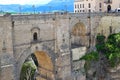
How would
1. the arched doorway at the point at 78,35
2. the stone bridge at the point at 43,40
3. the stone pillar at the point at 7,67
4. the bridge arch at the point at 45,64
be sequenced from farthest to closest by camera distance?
the arched doorway at the point at 78,35
the bridge arch at the point at 45,64
the stone bridge at the point at 43,40
the stone pillar at the point at 7,67

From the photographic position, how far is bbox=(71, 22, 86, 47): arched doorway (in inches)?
1272

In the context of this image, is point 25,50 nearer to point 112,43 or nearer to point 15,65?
point 15,65

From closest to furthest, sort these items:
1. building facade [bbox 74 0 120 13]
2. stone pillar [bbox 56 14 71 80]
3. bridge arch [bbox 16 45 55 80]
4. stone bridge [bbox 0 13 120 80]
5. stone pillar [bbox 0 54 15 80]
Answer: stone pillar [bbox 0 54 15 80] < stone bridge [bbox 0 13 120 80] < bridge arch [bbox 16 45 55 80] < stone pillar [bbox 56 14 71 80] < building facade [bbox 74 0 120 13]

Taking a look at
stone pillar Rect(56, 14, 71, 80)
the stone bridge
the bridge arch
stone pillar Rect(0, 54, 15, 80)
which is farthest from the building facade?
stone pillar Rect(0, 54, 15, 80)

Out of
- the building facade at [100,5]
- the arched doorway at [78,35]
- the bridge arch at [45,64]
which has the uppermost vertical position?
the building facade at [100,5]

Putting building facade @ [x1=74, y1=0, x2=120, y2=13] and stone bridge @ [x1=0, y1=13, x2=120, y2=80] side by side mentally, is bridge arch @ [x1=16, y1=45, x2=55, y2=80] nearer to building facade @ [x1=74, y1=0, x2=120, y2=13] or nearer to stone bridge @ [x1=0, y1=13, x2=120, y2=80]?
stone bridge @ [x1=0, y1=13, x2=120, y2=80]

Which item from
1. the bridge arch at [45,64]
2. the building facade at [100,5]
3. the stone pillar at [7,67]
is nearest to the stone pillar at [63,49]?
the bridge arch at [45,64]

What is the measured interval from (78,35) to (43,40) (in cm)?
885

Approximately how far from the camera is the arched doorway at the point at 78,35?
3231 centimetres

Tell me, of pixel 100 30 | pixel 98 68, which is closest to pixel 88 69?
pixel 98 68

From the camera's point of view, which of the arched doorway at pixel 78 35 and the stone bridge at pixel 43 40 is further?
the arched doorway at pixel 78 35

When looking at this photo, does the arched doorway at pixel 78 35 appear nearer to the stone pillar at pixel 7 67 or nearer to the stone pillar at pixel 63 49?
the stone pillar at pixel 63 49

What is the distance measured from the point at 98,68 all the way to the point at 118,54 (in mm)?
3258

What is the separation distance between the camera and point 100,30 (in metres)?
34.3
